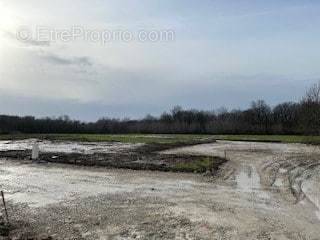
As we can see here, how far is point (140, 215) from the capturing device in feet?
50.7

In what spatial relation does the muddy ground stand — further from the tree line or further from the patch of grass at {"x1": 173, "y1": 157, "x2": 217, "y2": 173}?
the tree line

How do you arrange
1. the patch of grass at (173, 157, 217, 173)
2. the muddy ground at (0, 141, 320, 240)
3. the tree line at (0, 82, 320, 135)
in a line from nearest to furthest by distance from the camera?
the muddy ground at (0, 141, 320, 240)
the patch of grass at (173, 157, 217, 173)
the tree line at (0, 82, 320, 135)

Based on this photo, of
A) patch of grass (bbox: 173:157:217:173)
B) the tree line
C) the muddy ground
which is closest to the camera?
the muddy ground

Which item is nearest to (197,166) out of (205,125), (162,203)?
(162,203)

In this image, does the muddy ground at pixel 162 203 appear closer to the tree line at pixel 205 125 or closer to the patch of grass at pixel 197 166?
the patch of grass at pixel 197 166

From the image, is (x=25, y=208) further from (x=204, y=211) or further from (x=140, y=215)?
(x=204, y=211)

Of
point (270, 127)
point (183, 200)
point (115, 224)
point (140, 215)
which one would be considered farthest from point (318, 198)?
point (270, 127)

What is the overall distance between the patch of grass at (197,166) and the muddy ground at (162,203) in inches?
42.8

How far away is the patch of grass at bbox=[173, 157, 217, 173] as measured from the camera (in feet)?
92.4

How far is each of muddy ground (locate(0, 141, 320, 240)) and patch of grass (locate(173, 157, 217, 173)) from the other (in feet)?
3.57

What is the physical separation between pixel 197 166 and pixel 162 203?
12.1 m

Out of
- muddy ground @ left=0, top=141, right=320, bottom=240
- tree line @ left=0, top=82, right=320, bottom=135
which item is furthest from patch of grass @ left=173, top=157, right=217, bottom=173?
tree line @ left=0, top=82, right=320, bottom=135

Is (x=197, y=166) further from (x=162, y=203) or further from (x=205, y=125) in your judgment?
(x=205, y=125)

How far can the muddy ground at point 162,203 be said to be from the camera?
43.8 ft
